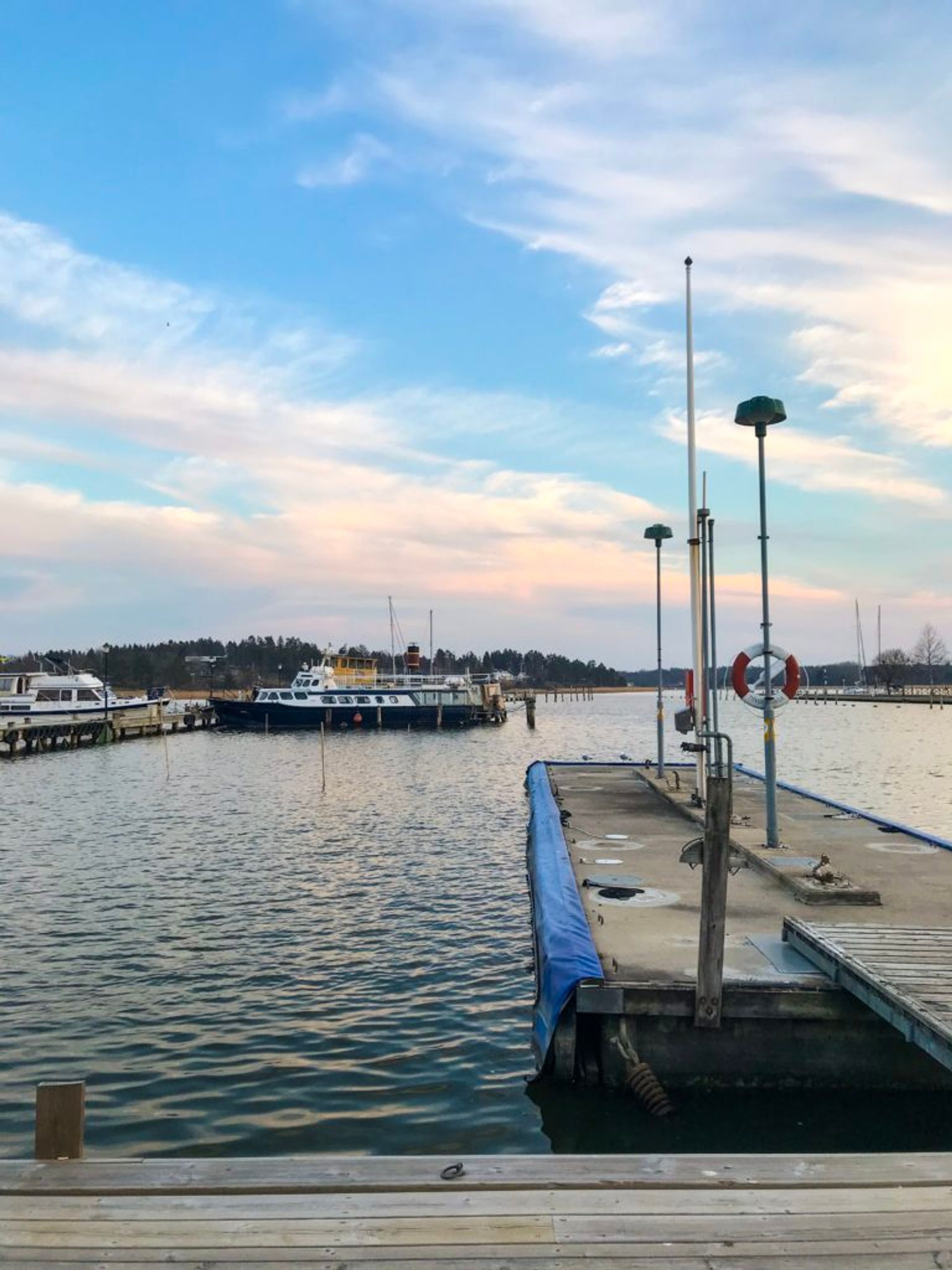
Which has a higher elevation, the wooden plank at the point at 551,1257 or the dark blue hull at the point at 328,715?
the wooden plank at the point at 551,1257

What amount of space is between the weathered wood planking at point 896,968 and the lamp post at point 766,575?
13.4 feet

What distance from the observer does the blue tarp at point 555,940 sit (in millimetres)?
7418

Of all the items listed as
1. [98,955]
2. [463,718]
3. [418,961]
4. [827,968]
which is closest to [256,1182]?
[827,968]


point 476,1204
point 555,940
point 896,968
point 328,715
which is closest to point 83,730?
point 328,715

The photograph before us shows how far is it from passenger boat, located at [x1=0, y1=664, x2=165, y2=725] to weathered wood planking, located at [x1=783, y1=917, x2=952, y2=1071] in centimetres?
5858

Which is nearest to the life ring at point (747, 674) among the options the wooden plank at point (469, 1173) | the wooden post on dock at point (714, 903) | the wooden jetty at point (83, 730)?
the wooden post on dock at point (714, 903)

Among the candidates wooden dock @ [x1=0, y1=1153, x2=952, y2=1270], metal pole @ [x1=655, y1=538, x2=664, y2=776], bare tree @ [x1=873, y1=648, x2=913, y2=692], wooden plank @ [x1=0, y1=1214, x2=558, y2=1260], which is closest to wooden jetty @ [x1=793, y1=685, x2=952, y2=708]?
bare tree @ [x1=873, y1=648, x2=913, y2=692]

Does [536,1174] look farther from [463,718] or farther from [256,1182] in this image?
[463,718]

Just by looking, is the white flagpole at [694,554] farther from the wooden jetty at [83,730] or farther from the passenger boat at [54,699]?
the passenger boat at [54,699]

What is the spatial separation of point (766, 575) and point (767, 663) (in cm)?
126

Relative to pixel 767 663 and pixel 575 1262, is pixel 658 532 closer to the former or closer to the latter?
pixel 767 663

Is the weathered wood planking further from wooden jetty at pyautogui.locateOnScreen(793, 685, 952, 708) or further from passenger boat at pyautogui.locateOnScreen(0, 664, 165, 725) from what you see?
wooden jetty at pyautogui.locateOnScreen(793, 685, 952, 708)

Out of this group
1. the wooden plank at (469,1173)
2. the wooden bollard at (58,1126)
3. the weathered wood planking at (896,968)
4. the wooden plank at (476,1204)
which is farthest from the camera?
the weathered wood planking at (896,968)

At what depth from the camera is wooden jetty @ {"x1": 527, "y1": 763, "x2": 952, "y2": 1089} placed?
23.7ft
